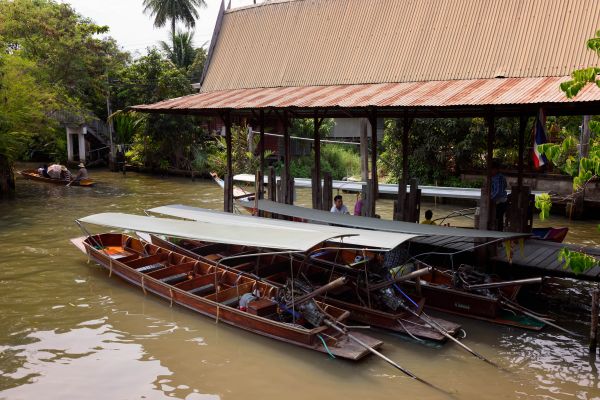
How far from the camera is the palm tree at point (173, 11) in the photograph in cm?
4834

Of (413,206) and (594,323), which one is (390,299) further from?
(413,206)

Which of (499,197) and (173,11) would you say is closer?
(499,197)

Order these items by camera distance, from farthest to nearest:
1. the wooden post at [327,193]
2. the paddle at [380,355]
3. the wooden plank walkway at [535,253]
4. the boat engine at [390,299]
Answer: the wooden post at [327,193]
the wooden plank walkway at [535,253]
the boat engine at [390,299]
the paddle at [380,355]

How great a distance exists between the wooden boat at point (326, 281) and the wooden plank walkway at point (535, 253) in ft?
5.44

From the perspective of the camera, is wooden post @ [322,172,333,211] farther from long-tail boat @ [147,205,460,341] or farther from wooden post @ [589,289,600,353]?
wooden post @ [589,289,600,353]

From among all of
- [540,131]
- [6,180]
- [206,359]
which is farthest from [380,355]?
[6,180]

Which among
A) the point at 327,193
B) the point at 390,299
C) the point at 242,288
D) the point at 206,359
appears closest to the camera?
the point at 206,359

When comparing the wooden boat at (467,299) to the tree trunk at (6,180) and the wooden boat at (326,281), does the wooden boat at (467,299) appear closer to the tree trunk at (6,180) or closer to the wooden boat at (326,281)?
the wooden boat at (326,281)

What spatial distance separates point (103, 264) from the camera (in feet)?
40.7

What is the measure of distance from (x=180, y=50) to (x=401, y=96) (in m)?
34.7

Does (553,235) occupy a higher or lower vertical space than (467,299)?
higher

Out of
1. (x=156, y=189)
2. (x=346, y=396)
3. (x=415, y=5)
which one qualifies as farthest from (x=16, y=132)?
(x=346, y=396)

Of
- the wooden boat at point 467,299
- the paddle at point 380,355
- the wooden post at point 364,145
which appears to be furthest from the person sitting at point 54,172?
the paddle at point 380,355

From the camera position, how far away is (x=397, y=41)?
15336 mm
